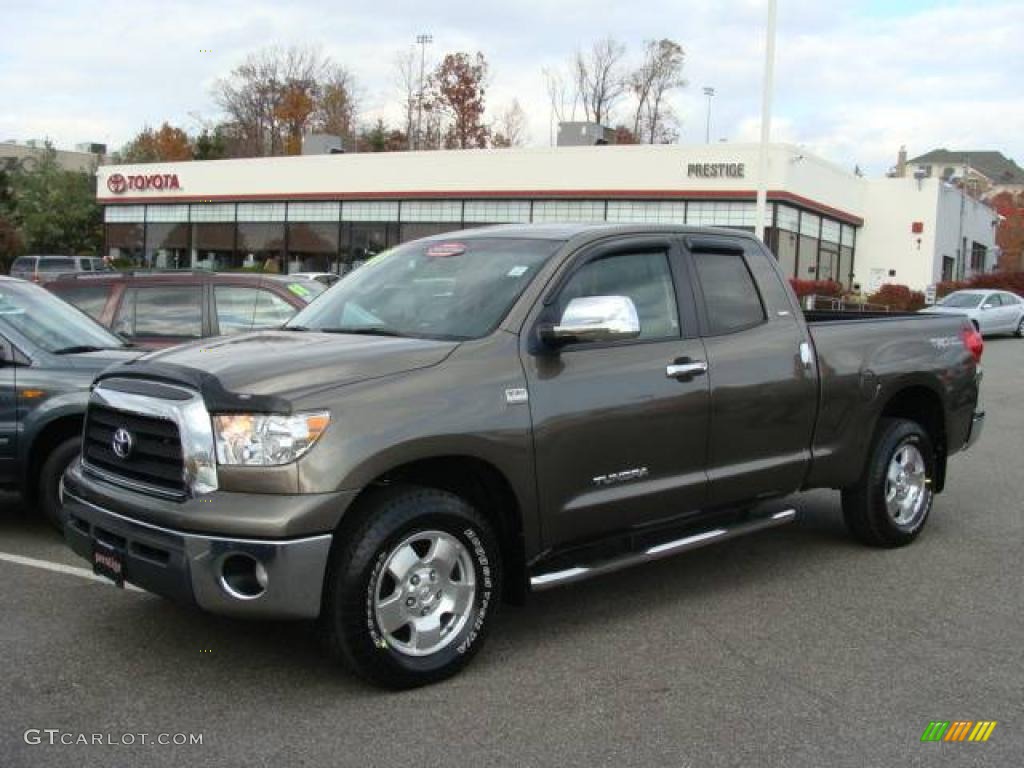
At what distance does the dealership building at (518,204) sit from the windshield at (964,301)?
5911 millimetres

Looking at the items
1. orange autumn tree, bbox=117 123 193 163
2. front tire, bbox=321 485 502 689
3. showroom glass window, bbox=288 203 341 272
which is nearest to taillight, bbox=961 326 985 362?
front tire, bbox=321 485 502 689

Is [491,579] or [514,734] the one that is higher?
[491,579]

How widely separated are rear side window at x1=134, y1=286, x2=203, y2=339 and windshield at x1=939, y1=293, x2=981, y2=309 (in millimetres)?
25842

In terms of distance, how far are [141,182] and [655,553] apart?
49431 mm

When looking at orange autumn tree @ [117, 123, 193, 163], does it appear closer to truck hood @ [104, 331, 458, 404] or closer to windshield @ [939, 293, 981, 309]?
windshield @ [939, 293, 981, 309]

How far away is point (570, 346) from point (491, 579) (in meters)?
1.11

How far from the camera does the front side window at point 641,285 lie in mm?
4961

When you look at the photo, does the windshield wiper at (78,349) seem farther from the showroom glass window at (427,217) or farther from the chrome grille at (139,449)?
the showroom glass window at (427,217)

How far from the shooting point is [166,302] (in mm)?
9078

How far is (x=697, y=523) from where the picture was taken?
211 inches

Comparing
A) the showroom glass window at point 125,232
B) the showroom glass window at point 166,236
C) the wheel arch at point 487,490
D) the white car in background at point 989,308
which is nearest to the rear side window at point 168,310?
the wheel arch at point 487,490

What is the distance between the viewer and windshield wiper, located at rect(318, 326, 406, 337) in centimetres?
474

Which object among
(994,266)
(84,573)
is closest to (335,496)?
(84,573)

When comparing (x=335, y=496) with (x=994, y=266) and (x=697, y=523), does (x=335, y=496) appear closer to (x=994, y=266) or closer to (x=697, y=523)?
(x=697, y=523)
